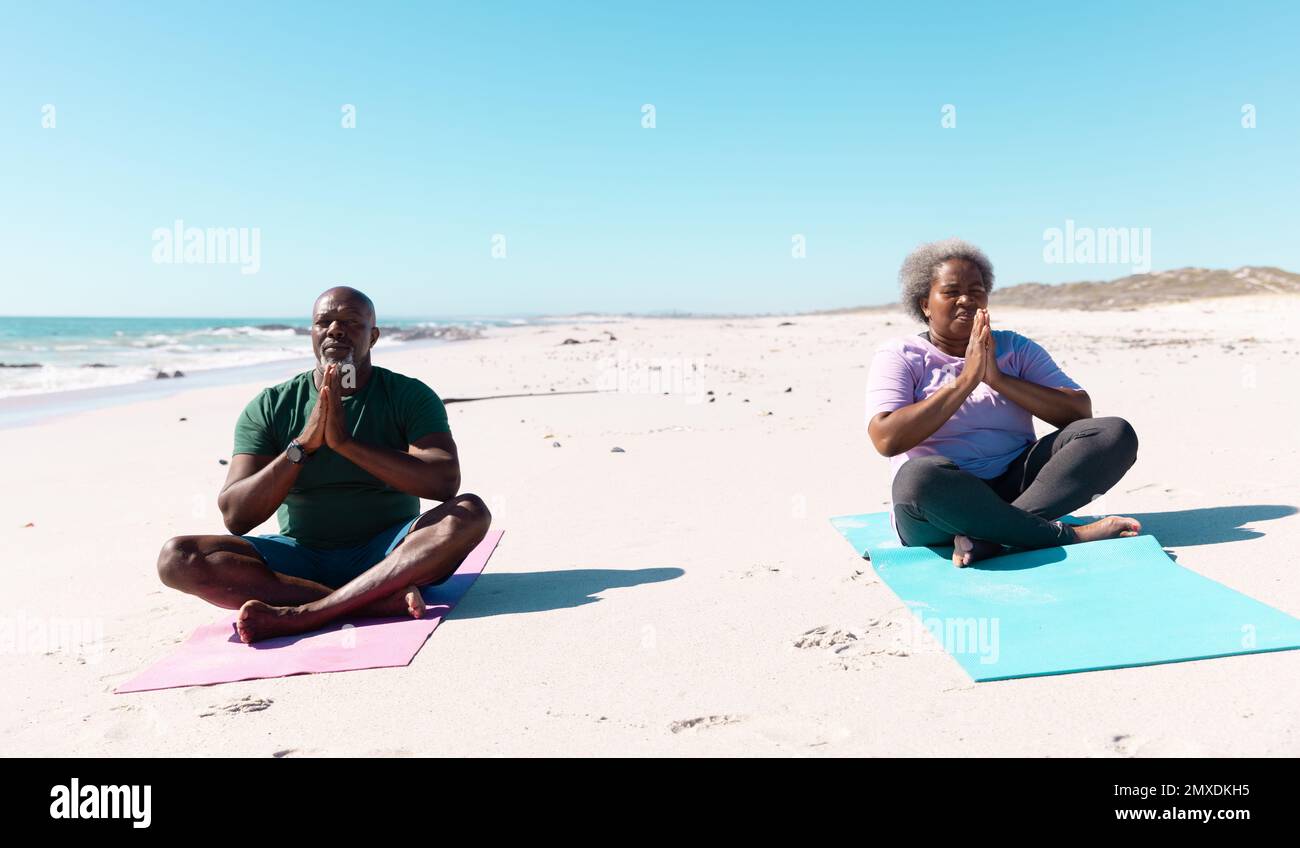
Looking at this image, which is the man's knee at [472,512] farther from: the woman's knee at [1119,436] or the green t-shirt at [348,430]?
the woman's knee at [1119,436]

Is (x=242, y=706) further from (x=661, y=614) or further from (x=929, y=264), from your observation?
(x=929, y=264)

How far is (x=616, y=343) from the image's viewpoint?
83.0 feet

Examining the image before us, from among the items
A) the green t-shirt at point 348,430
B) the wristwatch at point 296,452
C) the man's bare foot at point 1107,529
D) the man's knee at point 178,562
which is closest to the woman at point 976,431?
the man's bare foot at point 1107,529

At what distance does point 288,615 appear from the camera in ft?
11.7

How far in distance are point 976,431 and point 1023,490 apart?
0.36m

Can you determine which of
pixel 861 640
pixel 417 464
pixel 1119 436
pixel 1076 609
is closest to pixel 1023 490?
pixel 1119 436

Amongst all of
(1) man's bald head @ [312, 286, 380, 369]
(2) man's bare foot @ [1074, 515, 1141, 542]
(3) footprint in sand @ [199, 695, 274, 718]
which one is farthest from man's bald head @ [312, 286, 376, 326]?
(2) man's bare foot @ [1074, 515, 1141, 542]

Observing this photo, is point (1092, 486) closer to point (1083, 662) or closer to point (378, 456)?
point (1083, 662)

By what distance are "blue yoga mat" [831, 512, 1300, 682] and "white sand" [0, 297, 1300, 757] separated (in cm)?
11

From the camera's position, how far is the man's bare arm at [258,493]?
3.64 meters

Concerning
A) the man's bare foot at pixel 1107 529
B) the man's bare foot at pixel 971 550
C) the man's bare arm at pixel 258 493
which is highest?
the man's bare arm at pixel 258 493
